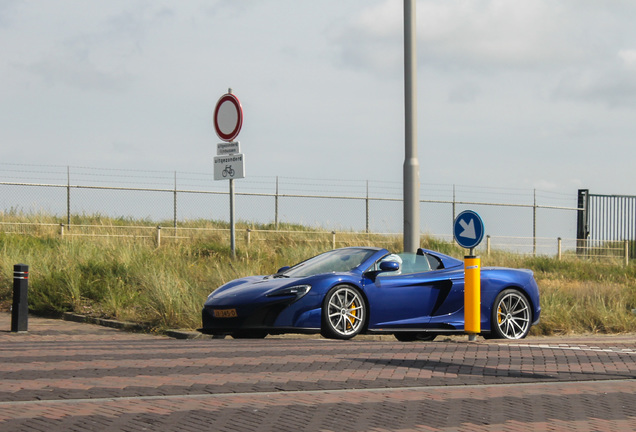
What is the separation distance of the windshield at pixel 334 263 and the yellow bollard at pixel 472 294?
1280 millimetres

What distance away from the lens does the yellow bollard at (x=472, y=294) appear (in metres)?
11.4

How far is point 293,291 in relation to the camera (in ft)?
35.9

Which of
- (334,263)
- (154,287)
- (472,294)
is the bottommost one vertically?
(154,287)

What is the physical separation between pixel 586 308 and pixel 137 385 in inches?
428

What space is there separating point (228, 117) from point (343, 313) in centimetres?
476

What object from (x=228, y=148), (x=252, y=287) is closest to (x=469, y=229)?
(x=252, y=287)

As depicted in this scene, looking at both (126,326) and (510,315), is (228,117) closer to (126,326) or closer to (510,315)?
(126,326)

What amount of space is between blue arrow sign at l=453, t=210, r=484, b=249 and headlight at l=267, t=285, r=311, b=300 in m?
2.30

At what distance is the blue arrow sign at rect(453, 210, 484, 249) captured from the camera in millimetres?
11883

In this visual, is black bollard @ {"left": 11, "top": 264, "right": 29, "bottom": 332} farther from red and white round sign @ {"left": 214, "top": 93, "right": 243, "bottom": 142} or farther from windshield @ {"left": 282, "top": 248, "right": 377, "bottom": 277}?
red and white round sign @ {"left": 214, "top": 93, "right": 243, "bottom": 142}

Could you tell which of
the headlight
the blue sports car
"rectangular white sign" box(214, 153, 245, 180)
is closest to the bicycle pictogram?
"rectangular white sign" box(214, 153, 245, 180)

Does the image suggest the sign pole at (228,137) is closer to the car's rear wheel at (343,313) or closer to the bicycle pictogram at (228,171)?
the bicycle pictogram at (228,171)

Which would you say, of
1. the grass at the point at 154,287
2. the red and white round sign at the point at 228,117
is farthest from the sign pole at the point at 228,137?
the grass at the point at 154,287

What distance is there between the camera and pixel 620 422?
6.13m
